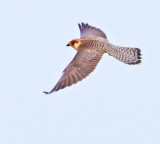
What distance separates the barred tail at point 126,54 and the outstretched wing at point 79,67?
0.35m

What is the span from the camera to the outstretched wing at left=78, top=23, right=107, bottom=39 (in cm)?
1262

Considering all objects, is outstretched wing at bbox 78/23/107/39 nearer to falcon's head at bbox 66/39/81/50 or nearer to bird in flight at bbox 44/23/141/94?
bird in flight at bbox 44/23/141/94

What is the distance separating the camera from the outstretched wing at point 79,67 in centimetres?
991

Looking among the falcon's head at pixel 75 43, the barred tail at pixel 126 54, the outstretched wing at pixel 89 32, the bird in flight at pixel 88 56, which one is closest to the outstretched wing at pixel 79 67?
the bird in flight at pixel 88 56

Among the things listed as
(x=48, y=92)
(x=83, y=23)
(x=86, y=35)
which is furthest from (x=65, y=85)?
(x=83, y=23)

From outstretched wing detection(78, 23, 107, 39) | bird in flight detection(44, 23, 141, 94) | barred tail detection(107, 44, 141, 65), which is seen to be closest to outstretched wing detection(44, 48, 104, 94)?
bird in flight detection(44, 23, 141, 94)

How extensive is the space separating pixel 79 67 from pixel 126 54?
1.49 meters

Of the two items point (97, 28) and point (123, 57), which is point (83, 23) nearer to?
point (97, 28)

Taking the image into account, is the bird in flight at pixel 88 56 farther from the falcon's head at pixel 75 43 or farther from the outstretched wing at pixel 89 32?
the outstretched wing at pixel 89 32

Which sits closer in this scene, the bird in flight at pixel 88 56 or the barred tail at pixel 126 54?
the bird in flight at pixel 88 56

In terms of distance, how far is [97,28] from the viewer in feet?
43.2

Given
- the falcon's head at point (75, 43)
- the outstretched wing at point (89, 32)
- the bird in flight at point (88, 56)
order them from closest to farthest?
the bird in flight at point (88, 56)
the falcon's head at point (75, 43)
the outstretched wing at point (89, 32)

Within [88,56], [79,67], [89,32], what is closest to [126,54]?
[88,56]

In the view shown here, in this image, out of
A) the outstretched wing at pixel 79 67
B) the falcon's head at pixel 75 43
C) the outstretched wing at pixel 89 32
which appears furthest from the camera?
the outstretched wing at pixel 89 32
